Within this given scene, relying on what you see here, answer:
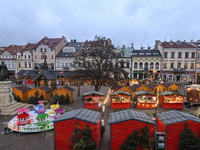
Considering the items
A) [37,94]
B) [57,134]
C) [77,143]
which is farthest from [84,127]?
[37,94]

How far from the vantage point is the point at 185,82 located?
37781 mm

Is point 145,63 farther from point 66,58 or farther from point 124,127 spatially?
point 124,127

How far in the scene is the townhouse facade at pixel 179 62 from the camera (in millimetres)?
37750

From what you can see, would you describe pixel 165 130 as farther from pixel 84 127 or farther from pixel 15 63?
pixel 15 63

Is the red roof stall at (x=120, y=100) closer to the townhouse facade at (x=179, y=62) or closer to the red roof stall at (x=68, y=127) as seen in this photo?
the red roof stall at (x=68, y=127)

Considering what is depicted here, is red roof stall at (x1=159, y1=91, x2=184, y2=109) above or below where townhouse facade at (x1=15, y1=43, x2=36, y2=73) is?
below

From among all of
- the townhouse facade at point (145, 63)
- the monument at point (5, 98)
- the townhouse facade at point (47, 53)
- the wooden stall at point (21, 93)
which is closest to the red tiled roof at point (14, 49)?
the townhouse facade at point (47, 53)

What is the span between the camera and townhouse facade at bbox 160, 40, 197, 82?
3775cm

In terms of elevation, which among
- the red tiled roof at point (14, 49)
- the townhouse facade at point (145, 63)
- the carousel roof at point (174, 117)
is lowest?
the carousel roof at point (174, 117)

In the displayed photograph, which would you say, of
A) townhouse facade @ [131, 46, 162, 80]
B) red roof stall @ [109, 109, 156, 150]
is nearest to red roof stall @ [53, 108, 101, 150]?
red roof stall @ [109, 109, 156, 150]

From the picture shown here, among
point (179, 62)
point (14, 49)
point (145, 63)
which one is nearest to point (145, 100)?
point (145, 63)

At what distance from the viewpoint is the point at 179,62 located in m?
38.7

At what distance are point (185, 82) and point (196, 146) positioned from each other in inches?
1387

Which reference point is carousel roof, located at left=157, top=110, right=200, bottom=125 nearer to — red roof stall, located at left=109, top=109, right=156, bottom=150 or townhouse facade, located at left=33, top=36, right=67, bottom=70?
red roof stall, located at left=109, top=109, right=156, bottom=150
